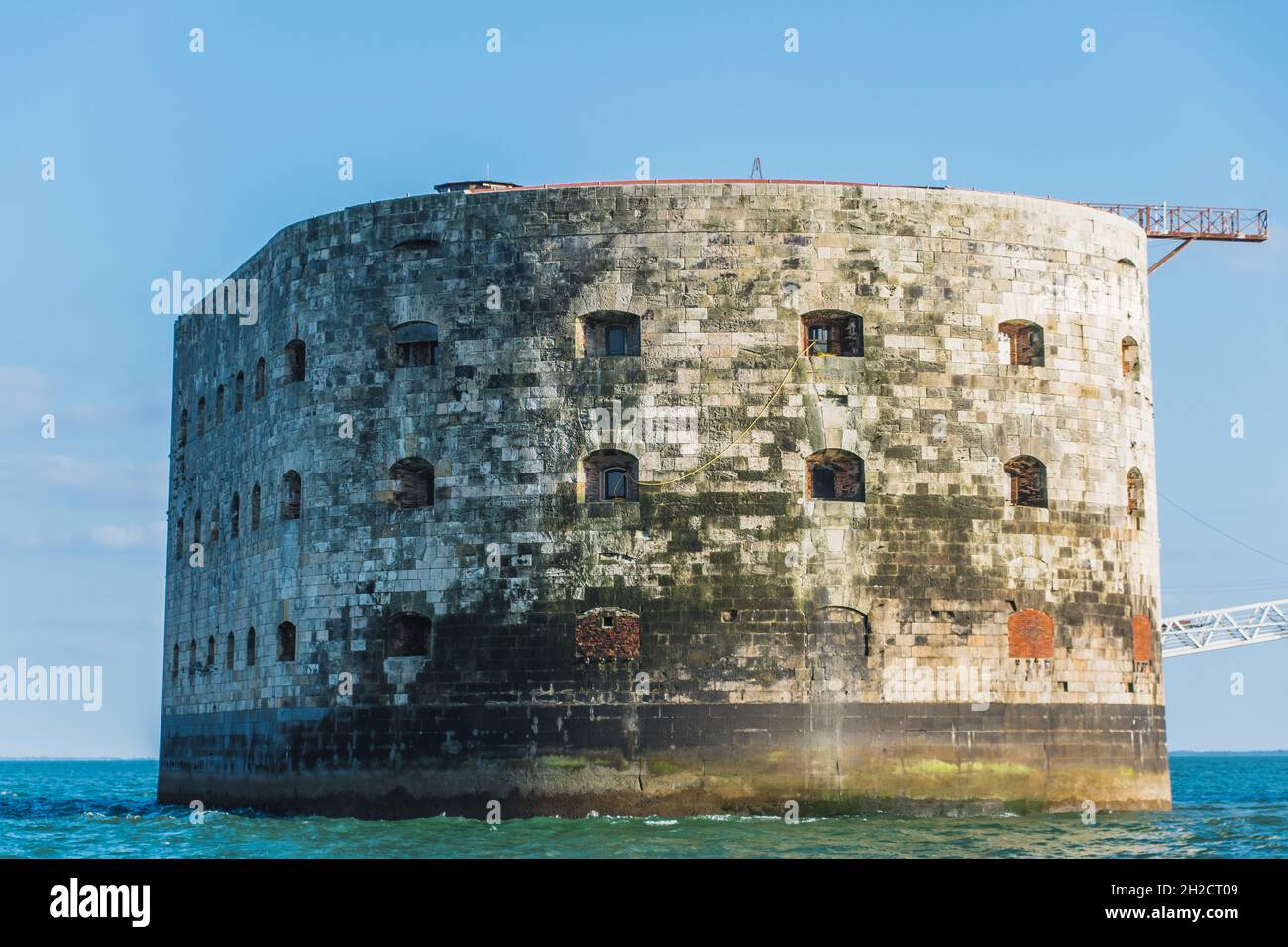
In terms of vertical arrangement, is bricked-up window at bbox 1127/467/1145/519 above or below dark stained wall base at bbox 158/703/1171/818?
above

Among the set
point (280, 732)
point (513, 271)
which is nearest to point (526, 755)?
point (280, 732)

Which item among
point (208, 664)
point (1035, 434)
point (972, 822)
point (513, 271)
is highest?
point (513, 271)

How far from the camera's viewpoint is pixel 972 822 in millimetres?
29312

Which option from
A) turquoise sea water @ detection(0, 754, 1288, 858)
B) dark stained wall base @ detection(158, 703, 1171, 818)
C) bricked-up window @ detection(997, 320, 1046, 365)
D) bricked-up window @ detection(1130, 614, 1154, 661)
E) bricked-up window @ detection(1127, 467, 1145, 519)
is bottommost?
turquoise sea water @ detection(0, 754, 1288, 858)

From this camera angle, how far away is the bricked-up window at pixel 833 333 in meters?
30.8

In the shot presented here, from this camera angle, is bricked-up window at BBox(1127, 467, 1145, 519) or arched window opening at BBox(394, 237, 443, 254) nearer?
arched window opening at BBox(394, 237, 443, 254)

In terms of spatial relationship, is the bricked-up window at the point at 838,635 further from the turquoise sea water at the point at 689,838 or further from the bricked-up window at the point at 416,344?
the bricked-up window at the point at 416,344

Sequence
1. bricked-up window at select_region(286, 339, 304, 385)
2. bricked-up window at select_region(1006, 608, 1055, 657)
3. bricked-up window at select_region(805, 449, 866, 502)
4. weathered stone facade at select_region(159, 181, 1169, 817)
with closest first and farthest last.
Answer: weathered stone facade at select_region(159, 181, 1169, 817) < bricked-up window at select_region(805, 449, 866, 502) < bricked-up window at select_region(1006, 608, 1055, 657) < bricked-up window at select_region(286, 339, 304, 385)

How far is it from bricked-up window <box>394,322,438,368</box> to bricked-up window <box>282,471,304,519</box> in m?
3.35

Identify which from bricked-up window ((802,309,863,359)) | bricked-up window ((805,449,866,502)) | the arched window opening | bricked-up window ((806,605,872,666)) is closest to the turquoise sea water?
bricked-up window ((806,605,872,666))

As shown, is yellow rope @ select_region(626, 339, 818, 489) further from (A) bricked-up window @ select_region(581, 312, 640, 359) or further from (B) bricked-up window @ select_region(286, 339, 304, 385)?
(B) bricked-up window @ select_region(286, 339, 304, 385)

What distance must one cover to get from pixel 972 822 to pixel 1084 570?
200 inches

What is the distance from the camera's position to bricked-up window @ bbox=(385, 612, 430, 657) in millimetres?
31141
